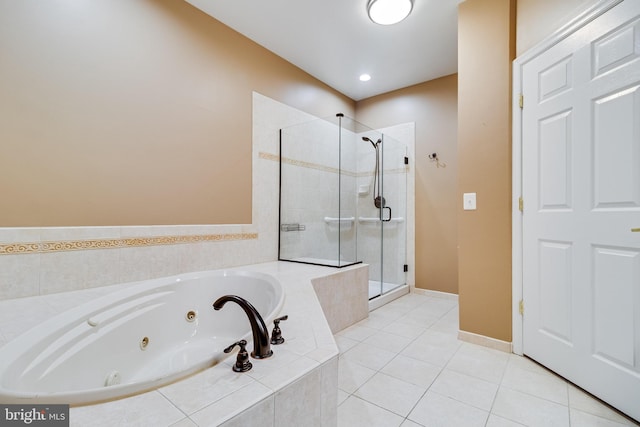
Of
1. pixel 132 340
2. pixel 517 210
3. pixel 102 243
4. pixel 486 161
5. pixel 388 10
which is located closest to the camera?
pixel 132 340

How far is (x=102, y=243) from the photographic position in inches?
68.9

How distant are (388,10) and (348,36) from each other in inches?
19.4

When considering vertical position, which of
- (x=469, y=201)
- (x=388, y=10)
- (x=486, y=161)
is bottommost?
(x=469, y=201)

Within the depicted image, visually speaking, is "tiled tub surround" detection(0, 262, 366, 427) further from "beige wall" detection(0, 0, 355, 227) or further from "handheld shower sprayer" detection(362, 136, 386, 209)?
"handheld shower sprayer" detection(362, 136, 386, 209)

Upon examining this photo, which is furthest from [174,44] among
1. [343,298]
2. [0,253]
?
[343,298]

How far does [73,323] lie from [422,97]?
372 centimetres

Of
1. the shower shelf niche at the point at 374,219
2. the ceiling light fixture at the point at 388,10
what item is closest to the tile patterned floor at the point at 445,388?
the shower shelf niche at the point at 374,219

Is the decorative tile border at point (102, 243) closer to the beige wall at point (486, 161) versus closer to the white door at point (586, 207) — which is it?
the beige wall at point (486, 161)

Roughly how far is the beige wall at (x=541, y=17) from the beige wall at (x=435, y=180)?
1.30 meters

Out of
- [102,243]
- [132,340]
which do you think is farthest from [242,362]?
[102,243]

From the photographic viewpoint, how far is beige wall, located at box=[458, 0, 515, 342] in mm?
1974

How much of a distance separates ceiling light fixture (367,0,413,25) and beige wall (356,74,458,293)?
1.32 metres

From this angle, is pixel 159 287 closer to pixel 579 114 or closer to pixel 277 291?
pixel 277 291

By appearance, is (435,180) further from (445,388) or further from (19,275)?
(19,275)
